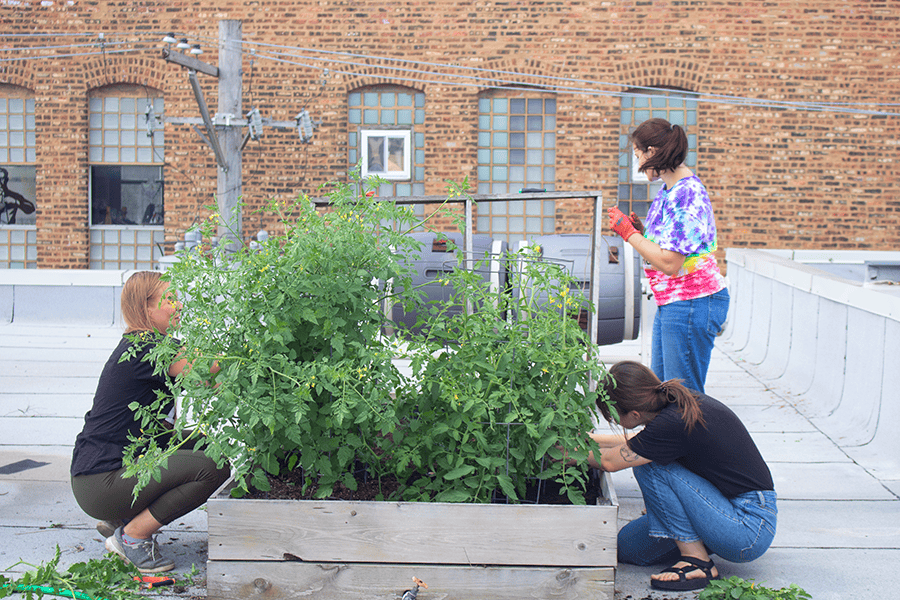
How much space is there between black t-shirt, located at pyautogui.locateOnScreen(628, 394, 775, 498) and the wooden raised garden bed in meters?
0.34

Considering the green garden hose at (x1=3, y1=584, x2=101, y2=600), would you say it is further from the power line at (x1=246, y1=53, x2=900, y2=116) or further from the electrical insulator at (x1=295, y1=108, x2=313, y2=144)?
the power line at (x1=246, y1=53, x2=900, y2=116)

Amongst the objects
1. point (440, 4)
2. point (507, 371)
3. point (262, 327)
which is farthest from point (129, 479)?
point (440, 4)

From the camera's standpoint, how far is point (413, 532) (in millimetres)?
2639

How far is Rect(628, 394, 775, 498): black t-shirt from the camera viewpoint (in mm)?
2822

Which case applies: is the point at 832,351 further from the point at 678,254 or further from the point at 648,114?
the point at 648,114

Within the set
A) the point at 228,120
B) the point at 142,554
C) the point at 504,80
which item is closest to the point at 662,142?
the point at 142,554

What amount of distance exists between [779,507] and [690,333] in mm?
1021

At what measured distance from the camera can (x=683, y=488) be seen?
2.85 m

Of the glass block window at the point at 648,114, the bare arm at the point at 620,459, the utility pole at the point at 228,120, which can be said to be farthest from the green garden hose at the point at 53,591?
the glass block window at the point at 648,114

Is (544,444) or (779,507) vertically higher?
(544,444)

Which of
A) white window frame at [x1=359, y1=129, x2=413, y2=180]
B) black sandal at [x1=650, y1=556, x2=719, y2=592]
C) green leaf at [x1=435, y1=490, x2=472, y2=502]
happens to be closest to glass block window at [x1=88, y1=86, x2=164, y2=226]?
white window frame at [x1=359, y1=129, x2=413, y2=180]

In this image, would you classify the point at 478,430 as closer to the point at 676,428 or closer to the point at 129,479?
the point at 676,428

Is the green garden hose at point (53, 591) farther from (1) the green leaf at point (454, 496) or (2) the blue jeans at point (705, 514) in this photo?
(2) the blue jeans at point (705, 514)

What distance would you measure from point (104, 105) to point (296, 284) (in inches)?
443
